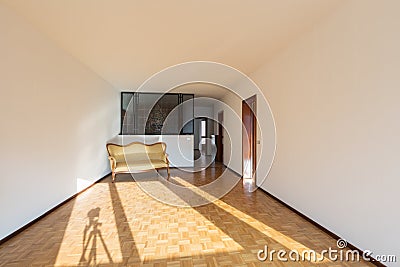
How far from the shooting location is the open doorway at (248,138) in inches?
200

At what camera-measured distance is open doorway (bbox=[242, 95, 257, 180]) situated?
16.7ft

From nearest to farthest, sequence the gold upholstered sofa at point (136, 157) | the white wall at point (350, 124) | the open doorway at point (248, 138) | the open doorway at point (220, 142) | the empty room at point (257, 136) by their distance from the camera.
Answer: the white wall at point (350, 124) → the empty room at point (257, 136) → the open doorway at point (248, 138) → the gold upholstered sofa at point (136, 157) → the open doorway at point (220, 142)

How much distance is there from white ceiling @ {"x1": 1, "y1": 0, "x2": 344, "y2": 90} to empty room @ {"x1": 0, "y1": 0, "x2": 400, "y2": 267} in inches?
0.9

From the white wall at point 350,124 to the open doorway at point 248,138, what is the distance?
1801mm

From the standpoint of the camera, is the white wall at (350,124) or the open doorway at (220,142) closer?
the white wall at (350,124)

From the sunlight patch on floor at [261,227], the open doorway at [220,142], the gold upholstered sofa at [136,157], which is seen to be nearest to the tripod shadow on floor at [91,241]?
the sunlight patch on floor at [261,227]

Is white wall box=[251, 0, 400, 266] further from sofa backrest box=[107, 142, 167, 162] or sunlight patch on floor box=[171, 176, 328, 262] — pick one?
sofa backrest box=[107, 142, 167, 162]

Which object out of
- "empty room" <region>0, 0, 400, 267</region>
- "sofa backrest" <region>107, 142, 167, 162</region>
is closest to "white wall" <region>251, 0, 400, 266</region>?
"empty room" <region>0, 0, 400, 267</region>

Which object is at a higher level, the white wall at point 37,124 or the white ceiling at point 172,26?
the white ceiling at point 172,26

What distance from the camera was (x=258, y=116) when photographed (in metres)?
4.54

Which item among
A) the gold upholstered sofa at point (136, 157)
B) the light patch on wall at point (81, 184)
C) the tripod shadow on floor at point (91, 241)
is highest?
the gold upholstered sofa at point (136, 157)

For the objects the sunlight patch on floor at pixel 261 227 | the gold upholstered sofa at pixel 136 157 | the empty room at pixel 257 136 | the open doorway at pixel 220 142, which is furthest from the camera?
the open doorway at pixel 220 142

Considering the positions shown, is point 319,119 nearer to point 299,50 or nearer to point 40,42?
point 299,50

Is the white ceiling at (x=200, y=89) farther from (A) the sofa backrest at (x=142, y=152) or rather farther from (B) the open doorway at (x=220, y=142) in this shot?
(A) the sofa backrest at (x=142, y=152)
